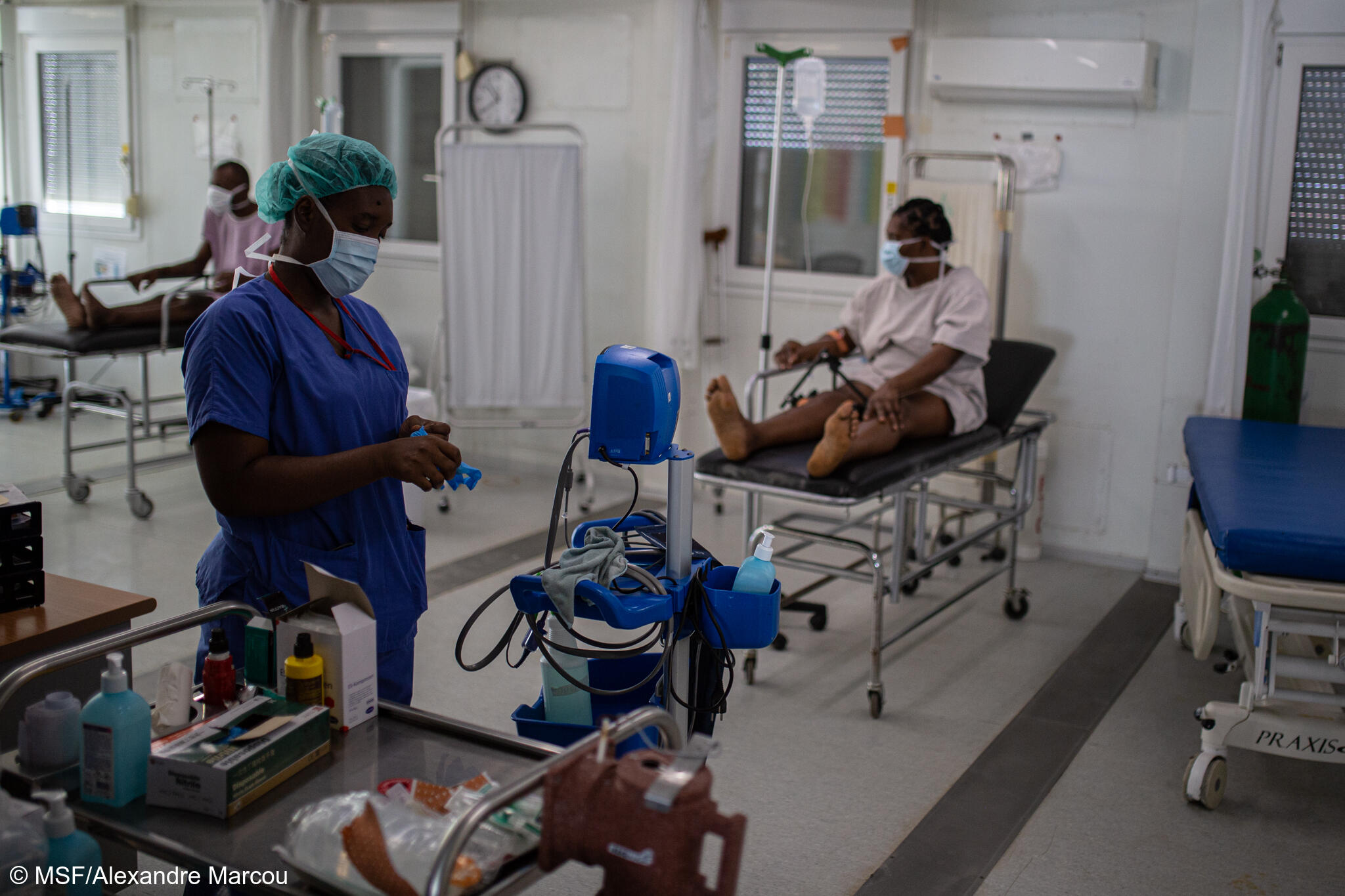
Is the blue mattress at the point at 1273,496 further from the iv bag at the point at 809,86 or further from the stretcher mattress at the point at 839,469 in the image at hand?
the iv bag at the point at 809,86

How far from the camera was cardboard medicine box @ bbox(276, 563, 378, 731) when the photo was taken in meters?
1.54

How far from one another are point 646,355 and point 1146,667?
259 cm

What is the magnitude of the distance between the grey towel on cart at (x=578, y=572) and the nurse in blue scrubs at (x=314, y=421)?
231mm

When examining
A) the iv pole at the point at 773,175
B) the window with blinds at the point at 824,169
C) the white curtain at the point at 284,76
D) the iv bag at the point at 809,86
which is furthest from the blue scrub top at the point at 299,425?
the white curtain at the point at 284,76

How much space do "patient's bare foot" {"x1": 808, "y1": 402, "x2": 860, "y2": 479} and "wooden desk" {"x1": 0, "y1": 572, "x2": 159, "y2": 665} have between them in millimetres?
1800

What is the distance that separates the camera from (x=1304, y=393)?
13.8 ft

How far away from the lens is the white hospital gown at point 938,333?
12.2 ft

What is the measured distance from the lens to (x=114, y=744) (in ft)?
4.46

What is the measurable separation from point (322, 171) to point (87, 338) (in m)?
3.48

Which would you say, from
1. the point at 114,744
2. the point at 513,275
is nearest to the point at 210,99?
the point at 513,275

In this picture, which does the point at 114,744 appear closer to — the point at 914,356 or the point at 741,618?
the point at 741,618

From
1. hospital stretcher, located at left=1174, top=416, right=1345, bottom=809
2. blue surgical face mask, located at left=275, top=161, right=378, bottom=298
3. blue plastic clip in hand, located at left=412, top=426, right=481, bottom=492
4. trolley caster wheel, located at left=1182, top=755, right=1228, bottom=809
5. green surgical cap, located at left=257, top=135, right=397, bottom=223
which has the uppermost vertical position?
green surgical cap, located at left=257, top=135, right=397, bottom=223

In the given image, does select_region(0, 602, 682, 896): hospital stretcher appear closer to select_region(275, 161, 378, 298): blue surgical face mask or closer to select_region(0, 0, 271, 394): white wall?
select_region(275, 161, 378, 298): blue surgical face mask

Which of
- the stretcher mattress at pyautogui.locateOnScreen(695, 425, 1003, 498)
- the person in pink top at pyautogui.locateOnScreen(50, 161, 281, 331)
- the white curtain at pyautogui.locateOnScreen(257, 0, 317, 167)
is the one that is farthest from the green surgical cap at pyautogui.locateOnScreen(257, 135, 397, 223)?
the white curtain at pyautogui.locateOnScreen(257, 0, 317, 167)
